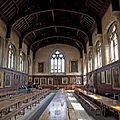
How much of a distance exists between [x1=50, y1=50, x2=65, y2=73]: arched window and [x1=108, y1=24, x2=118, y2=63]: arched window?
17.5m

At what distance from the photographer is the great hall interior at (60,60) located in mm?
8867

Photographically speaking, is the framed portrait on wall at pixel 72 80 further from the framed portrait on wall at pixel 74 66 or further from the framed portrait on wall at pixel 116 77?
the framed portrait on wall at pixel 116 77

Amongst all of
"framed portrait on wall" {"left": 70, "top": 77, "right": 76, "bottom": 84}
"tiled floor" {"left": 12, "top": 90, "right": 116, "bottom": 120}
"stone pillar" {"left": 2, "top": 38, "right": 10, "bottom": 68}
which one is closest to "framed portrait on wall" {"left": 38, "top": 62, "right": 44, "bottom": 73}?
A: "framed portrait on wall" {"left": 70, "top": 77, "right": 76, "bottom": 84}

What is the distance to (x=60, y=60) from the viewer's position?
105 ft

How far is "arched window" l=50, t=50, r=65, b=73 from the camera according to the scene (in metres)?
32.0

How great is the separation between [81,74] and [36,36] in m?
10.2

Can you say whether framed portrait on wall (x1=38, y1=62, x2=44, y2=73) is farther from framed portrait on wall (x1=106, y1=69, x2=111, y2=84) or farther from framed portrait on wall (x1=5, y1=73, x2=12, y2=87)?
framed portrait on wall (x1=106, y1=69, x2=111, y2=84)

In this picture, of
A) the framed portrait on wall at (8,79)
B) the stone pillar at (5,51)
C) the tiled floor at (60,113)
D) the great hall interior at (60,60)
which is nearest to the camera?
the tiled floor at (60,113)

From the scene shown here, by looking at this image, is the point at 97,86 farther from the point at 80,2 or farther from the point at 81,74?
the point at 81,74

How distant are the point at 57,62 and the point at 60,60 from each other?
62 centimetres

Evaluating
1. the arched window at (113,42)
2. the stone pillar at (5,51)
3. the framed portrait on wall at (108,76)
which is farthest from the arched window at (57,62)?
the framed portrait on wall at (108,76)

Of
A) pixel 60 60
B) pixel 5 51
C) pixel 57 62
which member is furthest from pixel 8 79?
pixel 60 60

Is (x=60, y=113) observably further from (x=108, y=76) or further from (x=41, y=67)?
(x=41, y=67)

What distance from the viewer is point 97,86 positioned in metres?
18.3
